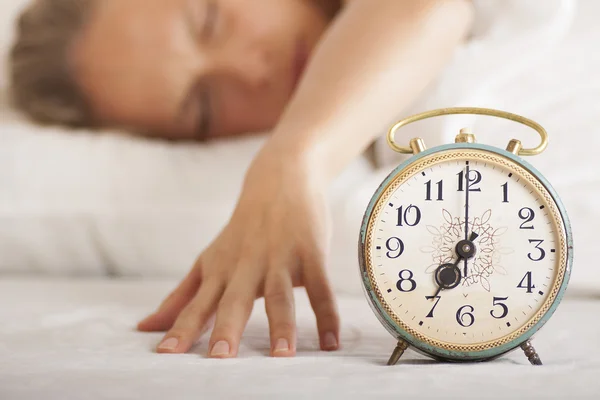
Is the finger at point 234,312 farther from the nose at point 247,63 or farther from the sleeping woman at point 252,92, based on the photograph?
the nose at point 247,63

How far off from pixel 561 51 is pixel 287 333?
1.00m

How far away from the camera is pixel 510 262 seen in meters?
0.58

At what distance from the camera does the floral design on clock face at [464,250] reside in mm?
578

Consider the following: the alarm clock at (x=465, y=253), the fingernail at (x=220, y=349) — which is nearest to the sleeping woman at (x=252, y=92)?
the fingernail at (x=220, y=349)

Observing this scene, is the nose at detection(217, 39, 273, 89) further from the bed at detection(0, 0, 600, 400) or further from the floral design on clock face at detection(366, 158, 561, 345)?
the floral design on clock face at detection(366, 158, 561, 345)

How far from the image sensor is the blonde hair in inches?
59.9

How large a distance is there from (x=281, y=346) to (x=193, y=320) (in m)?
0.12

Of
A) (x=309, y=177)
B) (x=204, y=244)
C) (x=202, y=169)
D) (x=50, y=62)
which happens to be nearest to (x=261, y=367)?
(x=309, y=177)

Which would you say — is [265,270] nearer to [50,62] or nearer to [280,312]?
[280,312]

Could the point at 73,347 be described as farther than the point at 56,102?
No

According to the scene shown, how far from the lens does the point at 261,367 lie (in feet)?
1.82

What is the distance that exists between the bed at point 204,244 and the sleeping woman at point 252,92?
2.1 inches

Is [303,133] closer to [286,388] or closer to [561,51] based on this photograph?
[286,388]

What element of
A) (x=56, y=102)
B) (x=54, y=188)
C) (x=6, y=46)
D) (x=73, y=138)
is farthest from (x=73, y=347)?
(x=6, y=46)
